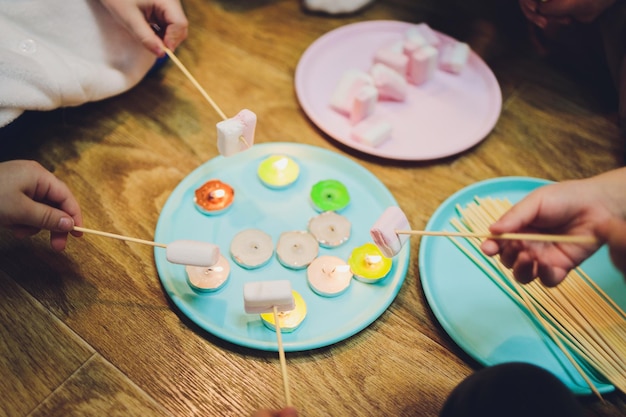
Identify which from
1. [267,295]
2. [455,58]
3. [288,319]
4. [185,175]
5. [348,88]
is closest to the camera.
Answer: [267,295]

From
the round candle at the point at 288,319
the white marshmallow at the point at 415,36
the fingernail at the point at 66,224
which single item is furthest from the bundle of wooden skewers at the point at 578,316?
the fingernail at the point at 66,224

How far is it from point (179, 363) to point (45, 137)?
65 centimetres

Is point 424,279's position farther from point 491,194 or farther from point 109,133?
point 109,133

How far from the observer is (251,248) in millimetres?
967

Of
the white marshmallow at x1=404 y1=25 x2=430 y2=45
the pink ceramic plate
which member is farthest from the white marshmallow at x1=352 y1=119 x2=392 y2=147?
the white marshmallow at x1=404 y1=25 x2=430 y2=45

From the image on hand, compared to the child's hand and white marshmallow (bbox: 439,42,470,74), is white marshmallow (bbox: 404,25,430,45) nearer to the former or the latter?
white marshmallow (bbox: 439,42,470,74)

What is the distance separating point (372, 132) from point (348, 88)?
146mm

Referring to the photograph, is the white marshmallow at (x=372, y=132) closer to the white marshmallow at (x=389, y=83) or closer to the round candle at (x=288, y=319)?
the white marshmallow at (x=389, y=83)

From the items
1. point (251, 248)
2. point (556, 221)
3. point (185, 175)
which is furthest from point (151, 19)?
point (556, 221)

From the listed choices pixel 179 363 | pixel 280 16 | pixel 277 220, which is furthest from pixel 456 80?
pixel 179 363

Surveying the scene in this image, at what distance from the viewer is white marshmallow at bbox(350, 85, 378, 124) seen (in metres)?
1.17

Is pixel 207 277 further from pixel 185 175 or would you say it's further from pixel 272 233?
pixel 185 175

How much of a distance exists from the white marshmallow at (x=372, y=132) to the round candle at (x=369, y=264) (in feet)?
0.98

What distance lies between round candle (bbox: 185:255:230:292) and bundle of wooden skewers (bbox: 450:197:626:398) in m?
0.48
